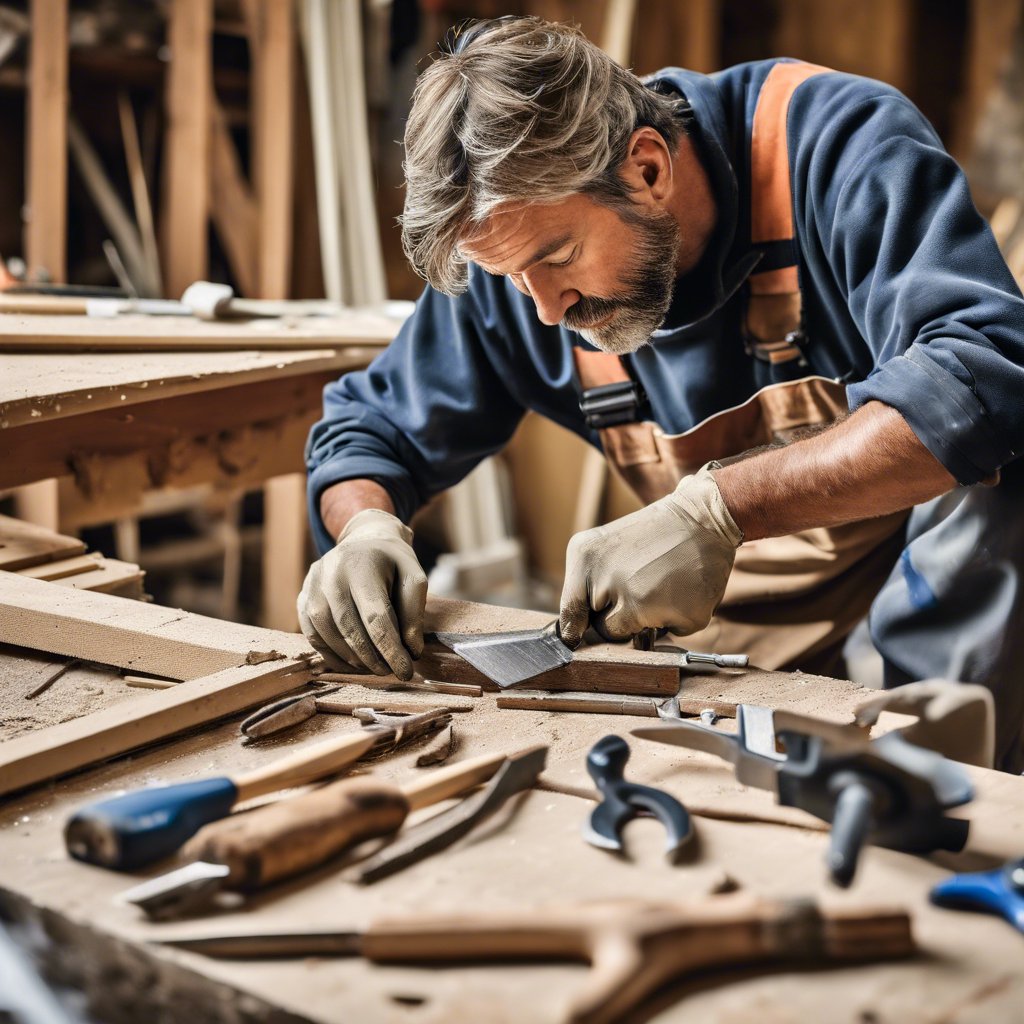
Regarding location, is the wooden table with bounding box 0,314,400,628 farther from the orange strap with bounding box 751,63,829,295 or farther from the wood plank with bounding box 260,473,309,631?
the wood plank with bounding box 260,473,309,631

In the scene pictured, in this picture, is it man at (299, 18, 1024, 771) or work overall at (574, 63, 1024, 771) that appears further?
work overall at (574, 63, 1024, 771)

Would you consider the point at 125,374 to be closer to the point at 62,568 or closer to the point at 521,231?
the point at 62,568

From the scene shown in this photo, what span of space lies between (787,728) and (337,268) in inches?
146

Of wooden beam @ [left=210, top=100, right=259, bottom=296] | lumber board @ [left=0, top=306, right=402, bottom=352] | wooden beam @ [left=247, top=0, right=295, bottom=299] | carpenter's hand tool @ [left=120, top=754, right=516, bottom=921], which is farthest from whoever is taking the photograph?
wooden beam @ [left=210, top=100, right=259, bottom=296]

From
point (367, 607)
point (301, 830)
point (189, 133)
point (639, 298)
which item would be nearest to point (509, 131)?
point (639, 298)

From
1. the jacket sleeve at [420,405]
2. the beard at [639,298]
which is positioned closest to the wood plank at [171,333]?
the jacket sleeve at [420,405]

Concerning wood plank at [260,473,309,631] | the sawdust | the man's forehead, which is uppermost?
the man's forehead

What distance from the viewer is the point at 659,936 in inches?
35.1

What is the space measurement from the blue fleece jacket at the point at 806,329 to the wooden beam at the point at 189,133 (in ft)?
6.91

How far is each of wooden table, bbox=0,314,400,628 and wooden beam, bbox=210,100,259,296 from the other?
176 cm

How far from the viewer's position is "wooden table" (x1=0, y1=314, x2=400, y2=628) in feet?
7.34

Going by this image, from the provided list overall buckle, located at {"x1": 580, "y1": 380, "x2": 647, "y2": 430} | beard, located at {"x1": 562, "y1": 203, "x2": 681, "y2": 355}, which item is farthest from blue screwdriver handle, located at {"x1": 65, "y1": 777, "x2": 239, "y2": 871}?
overall buckle, located at {"x1": 580, "y1": 380, "x2": 647, "y2": 430}

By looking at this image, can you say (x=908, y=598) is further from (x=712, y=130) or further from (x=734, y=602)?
(x=712, y=130)

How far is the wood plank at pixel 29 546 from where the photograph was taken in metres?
2.03
